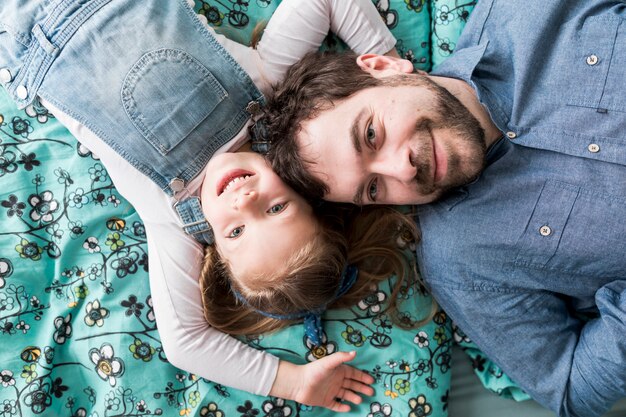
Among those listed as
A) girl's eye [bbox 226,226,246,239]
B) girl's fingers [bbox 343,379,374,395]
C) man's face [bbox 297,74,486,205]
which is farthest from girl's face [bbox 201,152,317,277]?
girl's fingers [bbox 343,379,374,395]

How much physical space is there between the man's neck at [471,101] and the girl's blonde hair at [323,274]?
1.10 feet

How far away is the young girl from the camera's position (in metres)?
1.45

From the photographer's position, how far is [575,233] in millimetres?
1408

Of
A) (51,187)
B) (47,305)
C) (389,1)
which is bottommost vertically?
(47,305)

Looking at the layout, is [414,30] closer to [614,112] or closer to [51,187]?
[614,112]

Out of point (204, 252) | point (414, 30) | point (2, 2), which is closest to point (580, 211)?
point (414, 30)

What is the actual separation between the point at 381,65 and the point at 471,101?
25 centimetres

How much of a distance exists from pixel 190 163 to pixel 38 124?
52 centimetres

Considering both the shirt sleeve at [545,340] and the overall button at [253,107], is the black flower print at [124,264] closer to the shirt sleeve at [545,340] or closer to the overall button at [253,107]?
the overall button at [253,107]

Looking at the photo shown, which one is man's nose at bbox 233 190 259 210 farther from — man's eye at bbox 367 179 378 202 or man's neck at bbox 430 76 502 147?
man's neck at bbox 430 76 502 147

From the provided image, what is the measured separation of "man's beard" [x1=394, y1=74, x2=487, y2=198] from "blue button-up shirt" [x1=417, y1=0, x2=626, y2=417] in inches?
5.0

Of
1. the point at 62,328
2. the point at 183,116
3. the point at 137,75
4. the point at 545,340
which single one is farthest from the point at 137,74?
the point at 545,340

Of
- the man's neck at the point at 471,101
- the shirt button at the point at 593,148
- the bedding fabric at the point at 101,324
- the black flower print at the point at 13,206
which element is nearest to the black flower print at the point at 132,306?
the bedding fabric at the point at 101,324

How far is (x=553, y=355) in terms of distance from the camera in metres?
1.50
